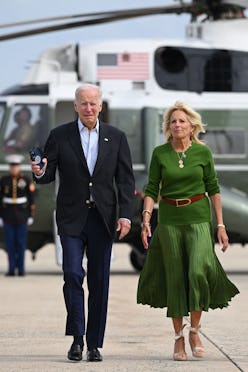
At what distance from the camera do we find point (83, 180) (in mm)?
8547

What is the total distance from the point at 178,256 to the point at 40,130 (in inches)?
405

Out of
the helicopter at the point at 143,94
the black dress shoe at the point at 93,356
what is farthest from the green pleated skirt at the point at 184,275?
the helicopter at the point at 143,94

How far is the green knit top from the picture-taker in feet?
28.3

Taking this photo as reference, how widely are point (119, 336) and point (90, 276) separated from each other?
1667 millimetres

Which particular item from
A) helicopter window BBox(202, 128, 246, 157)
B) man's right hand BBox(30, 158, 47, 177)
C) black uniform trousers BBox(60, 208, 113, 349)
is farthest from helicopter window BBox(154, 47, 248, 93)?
man's right hand BBox(30, 158, 47, 177)

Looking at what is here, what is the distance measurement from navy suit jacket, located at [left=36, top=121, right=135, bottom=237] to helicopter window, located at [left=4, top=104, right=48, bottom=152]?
33.2ft

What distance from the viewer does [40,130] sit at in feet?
61.5

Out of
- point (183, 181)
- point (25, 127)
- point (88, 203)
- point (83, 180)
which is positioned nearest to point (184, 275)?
point (183, 181)

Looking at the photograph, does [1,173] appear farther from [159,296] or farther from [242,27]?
[159,296]

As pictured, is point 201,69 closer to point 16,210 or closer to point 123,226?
point 16,210

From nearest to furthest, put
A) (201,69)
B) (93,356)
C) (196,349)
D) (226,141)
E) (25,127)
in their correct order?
(93,356), (196,349), (25,127), (226,141), (201,69)

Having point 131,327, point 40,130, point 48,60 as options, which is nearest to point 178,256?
point 131,327

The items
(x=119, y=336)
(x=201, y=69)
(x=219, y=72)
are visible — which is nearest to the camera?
(x=119, y=336)

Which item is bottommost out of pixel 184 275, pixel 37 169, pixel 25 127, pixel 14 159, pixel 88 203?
pixel 14 159
